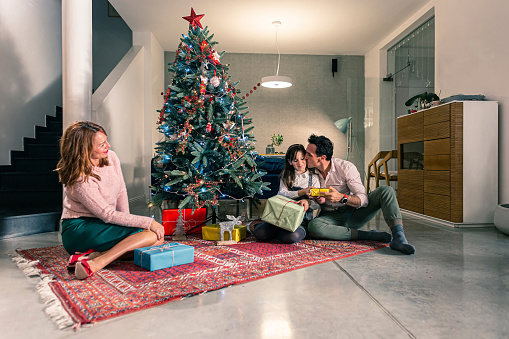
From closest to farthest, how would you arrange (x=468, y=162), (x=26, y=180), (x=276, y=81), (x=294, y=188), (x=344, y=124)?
1. (x=294, y=188)
2. (x=468, y=162)
3. (x=26, y=180)
4. (x=276, y=81)
5. (x=344, y=124)

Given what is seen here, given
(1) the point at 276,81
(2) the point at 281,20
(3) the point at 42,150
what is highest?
(2) the point at 281,20

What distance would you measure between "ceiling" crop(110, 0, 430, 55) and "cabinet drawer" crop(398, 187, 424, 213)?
2.75 m

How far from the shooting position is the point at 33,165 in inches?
171

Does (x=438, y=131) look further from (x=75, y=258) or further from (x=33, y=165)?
(x=33, y=165)

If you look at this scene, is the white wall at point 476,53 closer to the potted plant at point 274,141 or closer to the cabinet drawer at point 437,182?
the cabinet drawer at point 437,182

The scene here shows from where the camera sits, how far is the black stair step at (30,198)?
3.83 meters

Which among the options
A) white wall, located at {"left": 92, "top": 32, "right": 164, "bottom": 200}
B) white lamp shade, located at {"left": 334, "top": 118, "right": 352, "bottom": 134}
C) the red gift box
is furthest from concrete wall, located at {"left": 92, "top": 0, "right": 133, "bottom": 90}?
the red gift box

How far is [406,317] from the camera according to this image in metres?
1.45

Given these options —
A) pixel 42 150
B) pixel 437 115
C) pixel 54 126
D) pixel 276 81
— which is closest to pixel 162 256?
pixel 437 115

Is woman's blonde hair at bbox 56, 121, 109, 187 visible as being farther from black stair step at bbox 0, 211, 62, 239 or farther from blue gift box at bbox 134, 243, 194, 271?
black stair step at bbox 0, 211, 62, 239

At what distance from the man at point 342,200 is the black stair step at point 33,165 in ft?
10.7

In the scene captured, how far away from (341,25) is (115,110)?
3889 millimetres

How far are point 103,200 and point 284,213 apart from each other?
1.22m

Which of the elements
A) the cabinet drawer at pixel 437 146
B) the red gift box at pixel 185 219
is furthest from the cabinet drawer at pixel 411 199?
the red gift box at pixel 185 219
